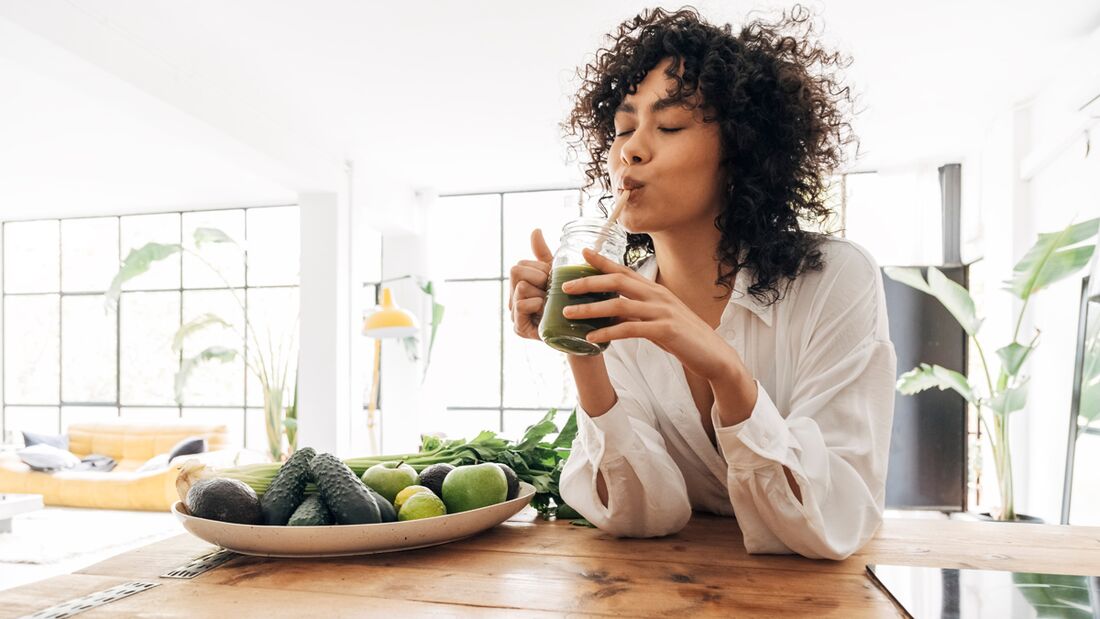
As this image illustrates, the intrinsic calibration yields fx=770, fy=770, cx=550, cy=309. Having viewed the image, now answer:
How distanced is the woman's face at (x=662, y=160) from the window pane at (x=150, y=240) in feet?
30.9

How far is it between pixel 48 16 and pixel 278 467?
3.37m

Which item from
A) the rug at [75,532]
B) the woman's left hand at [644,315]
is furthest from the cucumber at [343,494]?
the rug at [75,532]

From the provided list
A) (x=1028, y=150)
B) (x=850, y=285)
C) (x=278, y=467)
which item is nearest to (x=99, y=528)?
(x=278, y=467)

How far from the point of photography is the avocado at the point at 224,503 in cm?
97

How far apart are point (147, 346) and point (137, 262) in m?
3.49

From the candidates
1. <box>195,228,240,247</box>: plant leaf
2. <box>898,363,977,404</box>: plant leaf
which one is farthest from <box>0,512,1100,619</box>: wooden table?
<box>195,228,240,247</box>: plant leaf

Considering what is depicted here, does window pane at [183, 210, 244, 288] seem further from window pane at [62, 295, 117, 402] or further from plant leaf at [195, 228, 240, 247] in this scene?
plant leaf at [195, 228, 240, 247]

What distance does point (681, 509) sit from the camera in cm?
112

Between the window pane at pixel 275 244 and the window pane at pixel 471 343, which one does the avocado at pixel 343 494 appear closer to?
the window pane at pixel 471 343

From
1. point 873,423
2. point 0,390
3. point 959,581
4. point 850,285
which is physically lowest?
point 0,390

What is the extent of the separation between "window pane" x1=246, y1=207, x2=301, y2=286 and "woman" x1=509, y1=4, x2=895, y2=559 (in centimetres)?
831

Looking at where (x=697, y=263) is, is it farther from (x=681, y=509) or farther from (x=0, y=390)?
(x=0, y=390)

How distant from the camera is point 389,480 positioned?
1115 millimetres

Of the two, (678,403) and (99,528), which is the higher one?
(678,403)
